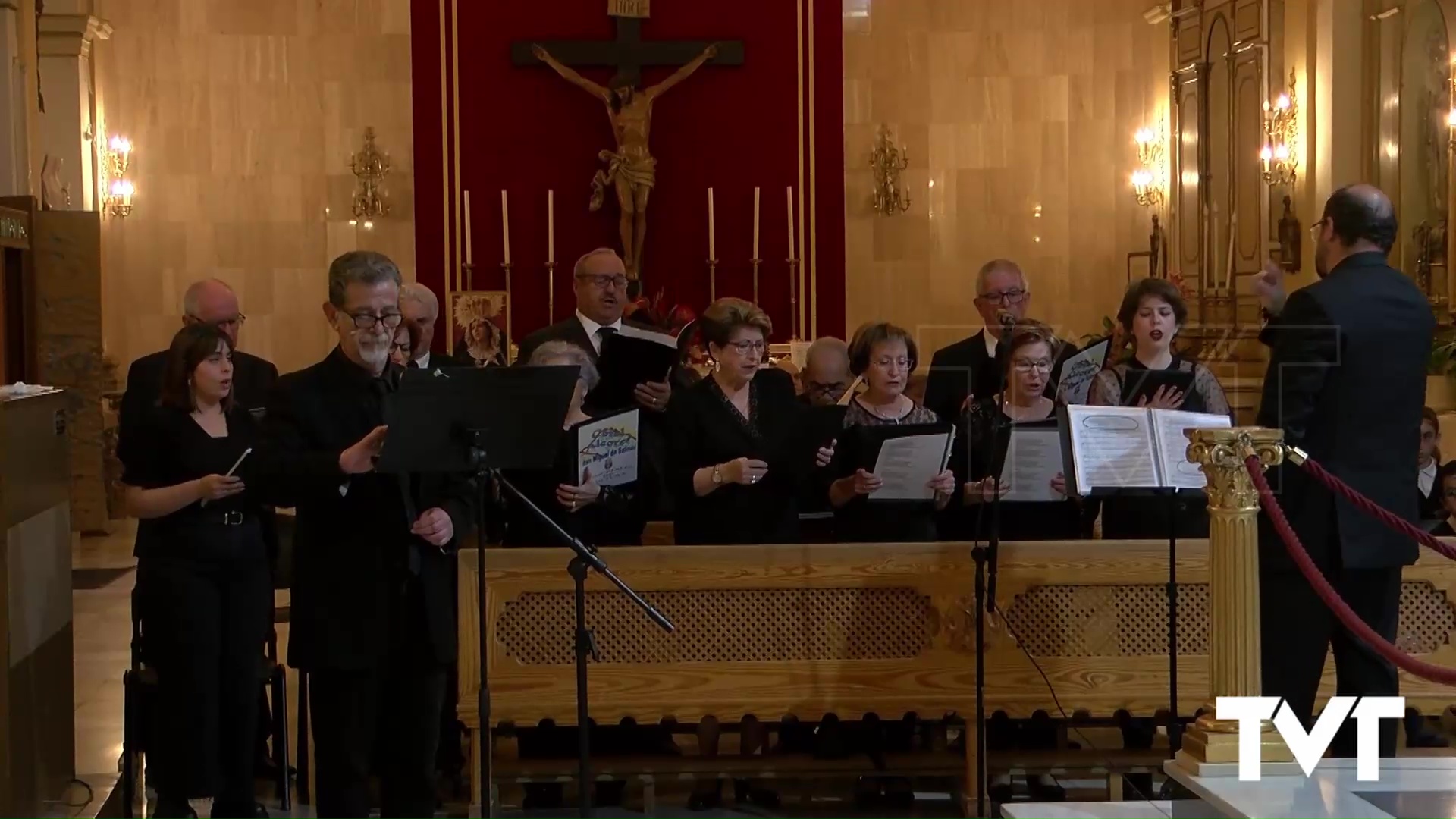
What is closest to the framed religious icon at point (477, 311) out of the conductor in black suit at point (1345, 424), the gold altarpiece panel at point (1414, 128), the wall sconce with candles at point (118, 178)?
the wall sconce with candles at point (118, 178)

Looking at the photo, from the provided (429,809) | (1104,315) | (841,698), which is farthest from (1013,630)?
(1104,315)

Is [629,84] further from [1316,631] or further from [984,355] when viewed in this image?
[1316,631]

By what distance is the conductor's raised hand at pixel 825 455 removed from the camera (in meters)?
4.95

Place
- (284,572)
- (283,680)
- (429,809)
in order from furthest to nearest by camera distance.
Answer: (284,572)
(283,680)
(429,809)

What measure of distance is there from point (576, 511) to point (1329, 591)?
201 centimetres

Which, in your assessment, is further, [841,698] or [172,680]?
[841,698]

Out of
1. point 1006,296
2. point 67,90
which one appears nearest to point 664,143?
point 67,90

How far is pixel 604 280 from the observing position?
6062 mm

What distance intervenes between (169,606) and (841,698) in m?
1.79

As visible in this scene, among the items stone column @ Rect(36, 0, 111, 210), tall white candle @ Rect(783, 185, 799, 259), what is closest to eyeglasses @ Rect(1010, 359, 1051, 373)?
tall white candle @ Rect(783, 185, 799, 259)

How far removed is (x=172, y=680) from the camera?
181 inches

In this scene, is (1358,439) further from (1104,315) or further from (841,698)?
(1104,315)

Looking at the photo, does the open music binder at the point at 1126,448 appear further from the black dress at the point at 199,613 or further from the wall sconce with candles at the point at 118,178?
the wall sconce with candles at the point at 118,178

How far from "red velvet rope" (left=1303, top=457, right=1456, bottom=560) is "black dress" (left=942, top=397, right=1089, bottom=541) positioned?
3.45 feet
